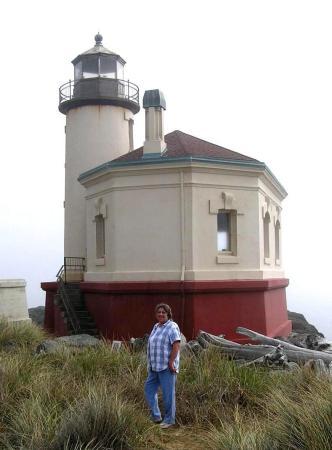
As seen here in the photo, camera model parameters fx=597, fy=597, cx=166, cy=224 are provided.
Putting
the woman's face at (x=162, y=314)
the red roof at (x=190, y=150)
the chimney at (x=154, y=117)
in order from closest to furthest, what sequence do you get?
the woman's face at (x=162, y=314), the red roof at (x=190, y=150), the chimney at (x=154, y=117)

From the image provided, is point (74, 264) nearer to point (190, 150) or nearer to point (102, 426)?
point (190, 150)

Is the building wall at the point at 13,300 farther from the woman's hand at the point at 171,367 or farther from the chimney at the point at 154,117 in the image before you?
the woman's hand at the point at 171,367

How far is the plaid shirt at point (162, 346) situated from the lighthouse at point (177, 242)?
743 cm

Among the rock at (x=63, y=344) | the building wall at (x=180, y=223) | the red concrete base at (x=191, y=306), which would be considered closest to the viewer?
the rock at (x=63, y=344)

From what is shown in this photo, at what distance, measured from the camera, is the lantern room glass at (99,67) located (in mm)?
21391

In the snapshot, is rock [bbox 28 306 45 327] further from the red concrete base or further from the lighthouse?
the red concrete base

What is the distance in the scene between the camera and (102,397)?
7094 millimetres

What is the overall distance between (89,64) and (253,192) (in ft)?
28.5

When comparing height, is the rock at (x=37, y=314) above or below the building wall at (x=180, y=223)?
below

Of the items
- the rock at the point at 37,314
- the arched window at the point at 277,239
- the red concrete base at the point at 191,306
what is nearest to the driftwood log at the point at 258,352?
the red concrete base at the point at 191,306

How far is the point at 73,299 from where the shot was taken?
59.6ft

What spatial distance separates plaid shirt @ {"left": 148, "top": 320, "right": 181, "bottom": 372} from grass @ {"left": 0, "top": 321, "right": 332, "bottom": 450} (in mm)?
607

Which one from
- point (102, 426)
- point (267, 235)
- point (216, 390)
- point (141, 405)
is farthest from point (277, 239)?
point (102, 426)

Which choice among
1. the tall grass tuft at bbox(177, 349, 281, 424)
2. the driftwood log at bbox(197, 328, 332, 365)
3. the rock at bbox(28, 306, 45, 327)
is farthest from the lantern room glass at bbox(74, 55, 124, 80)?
the tall grass tuft at bbox(177, 349, 281, 424)
